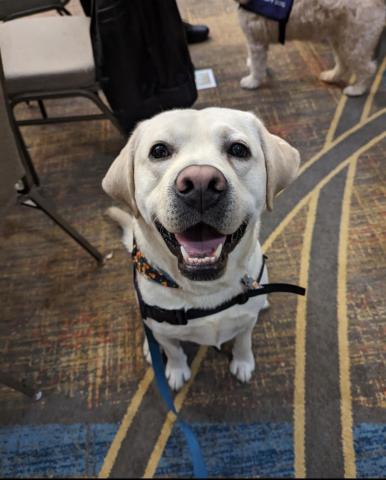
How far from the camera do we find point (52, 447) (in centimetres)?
151

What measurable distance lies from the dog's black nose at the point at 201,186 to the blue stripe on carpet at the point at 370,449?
1.07m

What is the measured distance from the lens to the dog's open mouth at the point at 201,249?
3.47 ft

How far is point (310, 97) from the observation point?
276cm

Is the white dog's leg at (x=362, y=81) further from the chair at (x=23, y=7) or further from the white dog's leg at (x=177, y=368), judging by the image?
the white dog's leg at (x=177, y=368)

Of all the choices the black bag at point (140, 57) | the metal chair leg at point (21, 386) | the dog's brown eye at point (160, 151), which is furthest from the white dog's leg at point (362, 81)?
the metal chair leg at point (21, 386)

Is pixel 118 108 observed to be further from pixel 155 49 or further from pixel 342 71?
pixel 342 71

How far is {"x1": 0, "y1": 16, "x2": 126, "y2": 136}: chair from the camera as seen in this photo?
6.59 feet

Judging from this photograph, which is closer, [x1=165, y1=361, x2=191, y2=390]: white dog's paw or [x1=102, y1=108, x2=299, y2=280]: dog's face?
[x1=102, y1=108, x2=299, y2=280]: dog's face

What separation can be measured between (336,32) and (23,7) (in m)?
2.00

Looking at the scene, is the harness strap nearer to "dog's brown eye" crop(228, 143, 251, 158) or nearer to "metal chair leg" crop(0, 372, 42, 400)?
"dog's brown eye" crop(228, 143, 251, 158)

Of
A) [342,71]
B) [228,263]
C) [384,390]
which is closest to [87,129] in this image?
[342,71]

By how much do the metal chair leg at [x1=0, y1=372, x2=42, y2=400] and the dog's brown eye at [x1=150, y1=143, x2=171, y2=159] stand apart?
1074 mm

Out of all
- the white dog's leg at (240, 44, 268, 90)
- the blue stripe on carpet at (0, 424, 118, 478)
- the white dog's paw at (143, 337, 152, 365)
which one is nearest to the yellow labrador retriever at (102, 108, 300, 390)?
the white dog's paw at (143, 337, 152, 365)

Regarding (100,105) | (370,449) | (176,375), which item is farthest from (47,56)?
(370,449)
